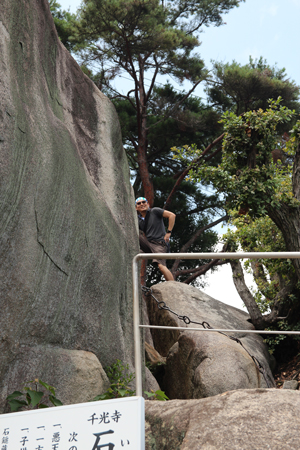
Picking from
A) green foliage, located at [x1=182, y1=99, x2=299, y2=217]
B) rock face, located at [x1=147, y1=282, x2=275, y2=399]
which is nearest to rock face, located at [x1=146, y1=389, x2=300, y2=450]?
rock face, located at [x1=147, y1=282, x2=275, y2=399]

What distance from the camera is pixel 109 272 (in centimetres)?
423

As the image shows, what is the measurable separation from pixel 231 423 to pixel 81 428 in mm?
707

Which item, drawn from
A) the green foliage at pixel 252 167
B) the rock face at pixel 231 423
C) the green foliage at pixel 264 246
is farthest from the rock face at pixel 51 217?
the green foliage at pixel 264 246

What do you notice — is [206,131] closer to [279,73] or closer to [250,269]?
[279,73]

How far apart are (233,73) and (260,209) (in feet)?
19.0

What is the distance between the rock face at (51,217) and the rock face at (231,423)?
4.36ft

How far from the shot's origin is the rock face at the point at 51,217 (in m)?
3.19

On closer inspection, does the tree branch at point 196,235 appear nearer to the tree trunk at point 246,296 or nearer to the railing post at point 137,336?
the tree trunk at point 246,296

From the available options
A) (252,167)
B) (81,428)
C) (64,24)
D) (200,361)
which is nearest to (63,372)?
(81,428)

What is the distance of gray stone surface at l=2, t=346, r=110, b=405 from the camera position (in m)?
3.05

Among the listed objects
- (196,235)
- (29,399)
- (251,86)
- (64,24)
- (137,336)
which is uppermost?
(64,24)

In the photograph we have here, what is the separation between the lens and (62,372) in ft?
10.9

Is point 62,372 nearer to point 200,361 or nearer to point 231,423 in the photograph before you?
point 231,423

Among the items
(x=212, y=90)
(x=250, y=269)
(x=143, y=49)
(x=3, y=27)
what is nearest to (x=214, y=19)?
(x=212, y=90)
